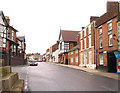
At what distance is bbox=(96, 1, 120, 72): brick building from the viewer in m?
21.3

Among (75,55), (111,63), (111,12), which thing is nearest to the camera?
(111,63)

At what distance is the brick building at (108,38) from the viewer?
21.3 m

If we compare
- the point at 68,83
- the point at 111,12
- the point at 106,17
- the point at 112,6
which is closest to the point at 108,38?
the point at 106,17

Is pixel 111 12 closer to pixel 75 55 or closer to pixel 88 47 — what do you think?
pixel 88 47

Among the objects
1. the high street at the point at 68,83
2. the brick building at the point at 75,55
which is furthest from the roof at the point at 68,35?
the high street at the point at 68,83

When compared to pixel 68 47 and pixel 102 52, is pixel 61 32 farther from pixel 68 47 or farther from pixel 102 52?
pixel 102 52

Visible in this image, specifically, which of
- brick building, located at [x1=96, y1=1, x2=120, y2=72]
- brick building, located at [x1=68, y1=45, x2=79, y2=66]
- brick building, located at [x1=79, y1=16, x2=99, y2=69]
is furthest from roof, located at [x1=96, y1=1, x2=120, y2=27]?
brick building, located at [x1=68, y1=45, x2=79, y2=66]

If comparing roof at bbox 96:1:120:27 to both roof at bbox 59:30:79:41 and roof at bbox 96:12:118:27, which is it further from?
roof at bbox 59:30:79:41

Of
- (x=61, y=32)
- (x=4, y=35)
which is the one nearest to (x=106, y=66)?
(x=4, y=35)

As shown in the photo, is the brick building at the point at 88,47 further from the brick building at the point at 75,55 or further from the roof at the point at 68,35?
the roof at the point at 68,35

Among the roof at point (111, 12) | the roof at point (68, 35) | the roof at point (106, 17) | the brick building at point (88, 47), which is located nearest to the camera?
the roof at point (111, 12)

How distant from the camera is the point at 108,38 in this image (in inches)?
898

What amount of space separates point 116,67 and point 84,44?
1382 cm

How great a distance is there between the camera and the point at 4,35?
3300cm
